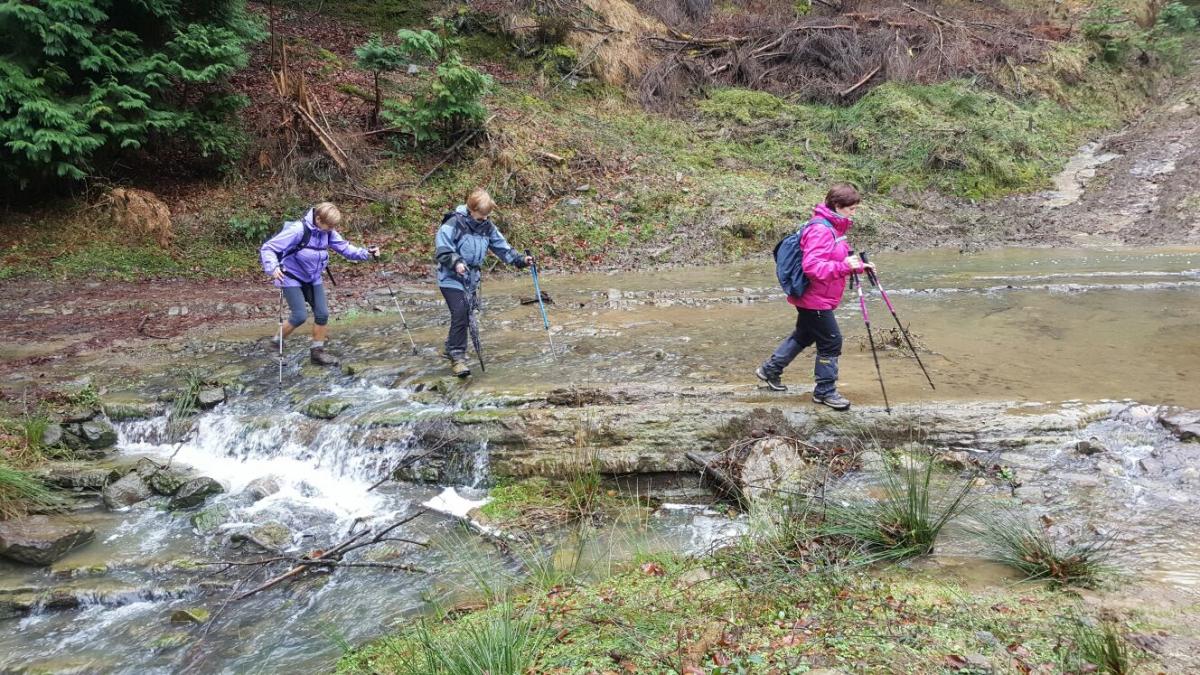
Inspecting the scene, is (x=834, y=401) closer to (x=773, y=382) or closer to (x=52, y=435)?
(x=773, y=382)

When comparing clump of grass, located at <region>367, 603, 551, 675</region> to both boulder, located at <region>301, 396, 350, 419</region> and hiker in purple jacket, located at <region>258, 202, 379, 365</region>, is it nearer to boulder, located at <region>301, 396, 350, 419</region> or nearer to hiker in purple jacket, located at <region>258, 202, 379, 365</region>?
boulder, located at <region>301, 396, 350, 419</region>

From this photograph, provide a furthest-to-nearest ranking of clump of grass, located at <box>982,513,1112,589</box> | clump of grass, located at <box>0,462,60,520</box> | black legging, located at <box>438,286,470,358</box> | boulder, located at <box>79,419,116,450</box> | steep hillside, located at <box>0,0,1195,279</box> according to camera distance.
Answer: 1. steep hillside, located at <box>0,0,1195,279</box>
2. black legging, located at <box>438,286,470,358</box>
3. boulder, located at <box>79,419,116,450</box>
4. clump of grass, located at <box>0,462,60,520</box>
5. clump of grass, located at <box>982,513,1112,589</box>

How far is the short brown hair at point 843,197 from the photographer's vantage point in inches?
229

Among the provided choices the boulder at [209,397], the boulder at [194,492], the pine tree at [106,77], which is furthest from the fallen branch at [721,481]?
the pine tree at [106,77]

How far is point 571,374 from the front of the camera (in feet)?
26.5

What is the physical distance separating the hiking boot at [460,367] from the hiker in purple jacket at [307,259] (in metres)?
1.84

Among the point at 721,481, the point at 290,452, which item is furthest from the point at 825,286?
the point at 290,452

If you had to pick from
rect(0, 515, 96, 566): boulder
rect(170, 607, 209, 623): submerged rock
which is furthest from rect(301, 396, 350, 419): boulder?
rect(170, 607, 209, 623): submerged rock

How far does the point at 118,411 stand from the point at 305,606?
15.1ft

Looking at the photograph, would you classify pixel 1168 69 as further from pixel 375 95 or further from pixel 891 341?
pixel 375 95

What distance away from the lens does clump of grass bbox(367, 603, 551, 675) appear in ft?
10.2

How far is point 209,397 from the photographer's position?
8109 mm

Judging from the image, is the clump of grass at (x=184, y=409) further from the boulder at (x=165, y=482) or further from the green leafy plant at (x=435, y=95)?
the green leafy plant at (x=435, y=95)

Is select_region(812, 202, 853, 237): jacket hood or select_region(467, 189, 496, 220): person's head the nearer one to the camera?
select_region(812, 202, 853, 237): jacket hood
